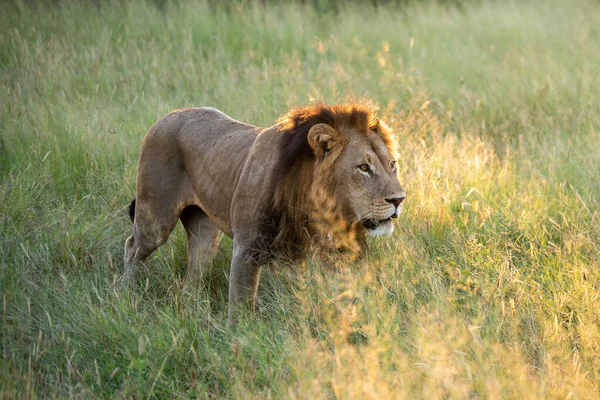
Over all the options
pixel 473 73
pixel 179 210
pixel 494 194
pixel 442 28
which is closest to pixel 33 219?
pixel 179 210

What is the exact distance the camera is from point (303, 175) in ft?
13.1

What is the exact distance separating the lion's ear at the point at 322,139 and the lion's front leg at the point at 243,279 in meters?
0.65

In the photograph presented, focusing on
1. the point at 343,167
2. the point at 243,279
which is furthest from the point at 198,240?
the point at 343,167

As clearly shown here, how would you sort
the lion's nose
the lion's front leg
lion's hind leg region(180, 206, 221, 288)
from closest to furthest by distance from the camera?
the lion's nose → the lion's front leg → lion's hind leg region(180, 206, 221, 288)

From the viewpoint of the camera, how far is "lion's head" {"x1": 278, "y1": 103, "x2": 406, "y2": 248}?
382 cm

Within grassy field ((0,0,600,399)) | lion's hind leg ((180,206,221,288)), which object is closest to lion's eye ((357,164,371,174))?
grassy field ((0,0,600,399))

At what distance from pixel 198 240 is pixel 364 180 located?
151 cm

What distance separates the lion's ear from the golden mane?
67 mm

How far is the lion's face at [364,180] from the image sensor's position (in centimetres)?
378

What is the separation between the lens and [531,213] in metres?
4.92

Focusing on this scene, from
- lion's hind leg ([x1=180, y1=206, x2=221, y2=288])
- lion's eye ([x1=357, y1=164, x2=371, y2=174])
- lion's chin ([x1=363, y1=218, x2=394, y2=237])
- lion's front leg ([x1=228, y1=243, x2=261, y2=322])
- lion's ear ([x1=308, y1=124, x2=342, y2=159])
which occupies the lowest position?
lion's hind leg ([x1=180, y1=206, x2=221, y2=288])

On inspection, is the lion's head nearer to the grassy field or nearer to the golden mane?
the golden mane

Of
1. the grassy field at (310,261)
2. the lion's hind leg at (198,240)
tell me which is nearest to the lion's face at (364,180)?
the grassy field at (310,261)

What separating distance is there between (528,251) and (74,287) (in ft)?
8.53
